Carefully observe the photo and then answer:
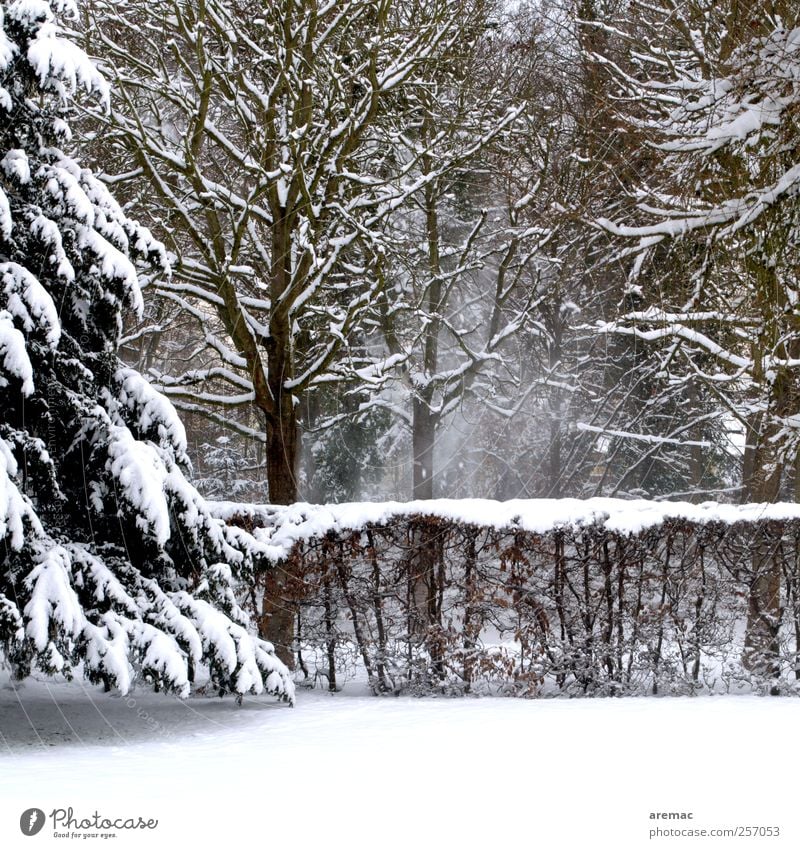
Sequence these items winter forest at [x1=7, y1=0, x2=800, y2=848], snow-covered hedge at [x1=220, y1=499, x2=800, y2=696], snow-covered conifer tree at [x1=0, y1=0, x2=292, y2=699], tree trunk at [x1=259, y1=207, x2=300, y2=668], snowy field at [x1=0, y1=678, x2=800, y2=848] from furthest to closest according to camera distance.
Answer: tree trunk at [x1=259, y1=207, x2=300, y2=668]
snow-covered hedge at [x1=220, y1=499, x2=800, y2=696]
winter forest at [x1=7, y1=0, x2=800, y2=848]
snow-covered conifer tree at [x1=0, y1=0, x2=292, y2=699]
snowy field at [x1=0, y1=678, x2=800, y2=848]

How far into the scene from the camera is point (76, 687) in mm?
7902

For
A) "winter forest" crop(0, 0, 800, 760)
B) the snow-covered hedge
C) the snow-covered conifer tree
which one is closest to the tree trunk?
"winter forest" crop(0, 0, 800, 760)

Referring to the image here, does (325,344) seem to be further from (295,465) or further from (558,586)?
(558,586)

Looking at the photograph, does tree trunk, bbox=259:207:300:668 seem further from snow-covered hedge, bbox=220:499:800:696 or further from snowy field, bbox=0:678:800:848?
snowy field, bbox=0:678:800:848

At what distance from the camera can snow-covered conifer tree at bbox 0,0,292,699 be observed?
5777mm

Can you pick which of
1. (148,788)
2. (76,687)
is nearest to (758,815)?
(148,788)

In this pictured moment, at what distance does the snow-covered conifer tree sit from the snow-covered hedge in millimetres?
1407

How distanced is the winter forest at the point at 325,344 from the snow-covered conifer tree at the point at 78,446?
21 mm

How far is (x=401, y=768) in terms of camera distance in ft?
16.7

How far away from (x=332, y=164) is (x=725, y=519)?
15.3 feet

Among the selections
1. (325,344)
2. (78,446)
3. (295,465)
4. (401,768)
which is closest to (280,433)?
(295,465)

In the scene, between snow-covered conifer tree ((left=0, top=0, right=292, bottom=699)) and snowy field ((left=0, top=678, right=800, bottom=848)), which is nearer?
snowy field ((left=0, top=678, right=800, bottom=848))

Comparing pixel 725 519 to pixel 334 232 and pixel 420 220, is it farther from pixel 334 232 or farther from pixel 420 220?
pixel 420 220

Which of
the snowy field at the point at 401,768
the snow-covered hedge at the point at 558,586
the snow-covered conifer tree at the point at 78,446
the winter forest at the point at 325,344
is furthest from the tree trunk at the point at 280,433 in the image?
the snow-covered conifer tree at the point at 78,446
